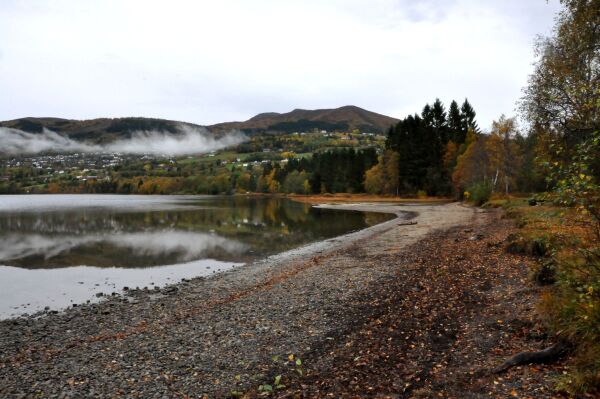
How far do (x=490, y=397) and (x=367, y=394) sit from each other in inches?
103

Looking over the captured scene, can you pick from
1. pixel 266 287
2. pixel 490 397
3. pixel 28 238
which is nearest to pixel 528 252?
pixel 266 287

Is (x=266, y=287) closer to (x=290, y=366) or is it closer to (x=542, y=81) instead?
(x=290, y=366)

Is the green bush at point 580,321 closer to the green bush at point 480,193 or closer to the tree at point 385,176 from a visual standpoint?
the green bush at point 480,193

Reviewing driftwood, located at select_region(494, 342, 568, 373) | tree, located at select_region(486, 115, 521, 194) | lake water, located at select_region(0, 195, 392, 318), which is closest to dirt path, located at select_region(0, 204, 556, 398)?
driftwood, located at select_region(494, 342, 568, 373)

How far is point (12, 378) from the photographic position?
1138cm

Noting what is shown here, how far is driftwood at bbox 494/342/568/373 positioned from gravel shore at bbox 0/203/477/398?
5255 millimetres

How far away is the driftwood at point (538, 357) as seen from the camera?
8.63 metres

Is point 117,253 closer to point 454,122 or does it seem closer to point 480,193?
point 480,193

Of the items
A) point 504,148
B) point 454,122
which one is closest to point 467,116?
point 454,122

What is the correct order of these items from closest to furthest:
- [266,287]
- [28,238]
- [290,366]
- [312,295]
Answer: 1. [290,366]
2. [312,295]
3. [266,287]
4. [28,238]

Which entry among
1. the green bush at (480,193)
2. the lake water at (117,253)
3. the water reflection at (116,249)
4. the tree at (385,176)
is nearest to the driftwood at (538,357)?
the lake water at (117,253)

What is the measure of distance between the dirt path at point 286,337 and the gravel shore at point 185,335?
0.18 feet

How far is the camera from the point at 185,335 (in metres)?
14.1

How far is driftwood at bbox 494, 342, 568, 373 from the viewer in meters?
8.63
